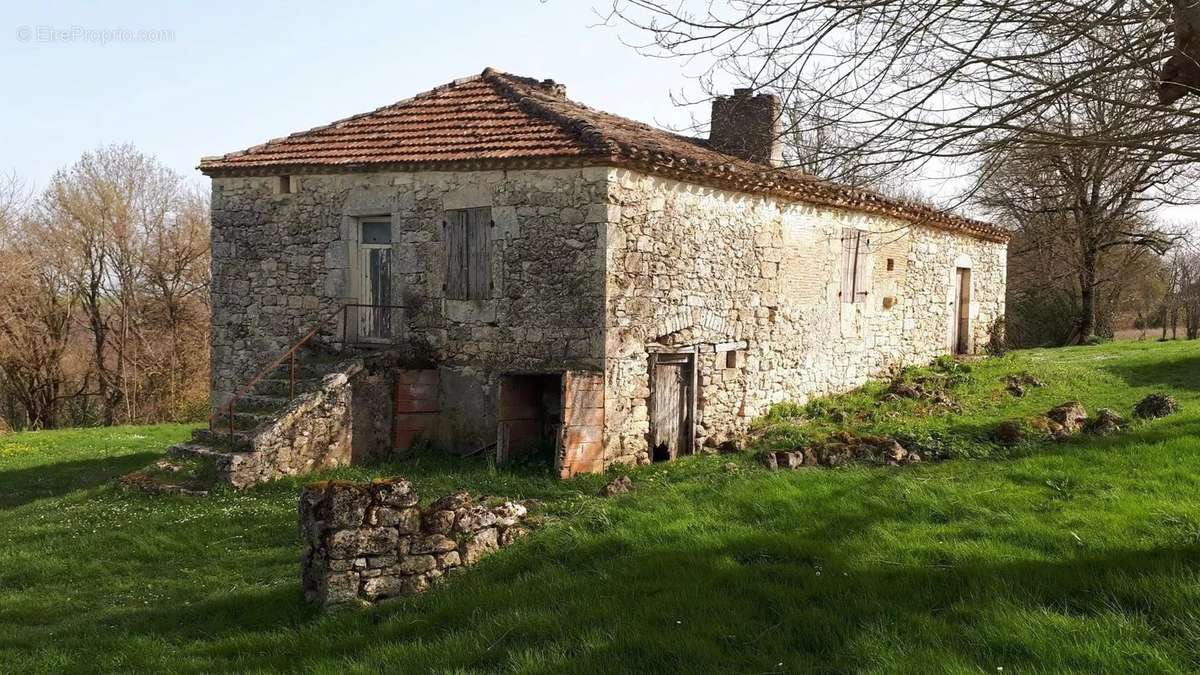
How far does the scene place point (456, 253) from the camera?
40.1 feet

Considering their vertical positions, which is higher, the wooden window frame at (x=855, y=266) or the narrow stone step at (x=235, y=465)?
the wooden window frame at (x=855, y=266)

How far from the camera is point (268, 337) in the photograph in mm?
13539

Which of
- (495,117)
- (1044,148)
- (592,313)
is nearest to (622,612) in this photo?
(1044,148)

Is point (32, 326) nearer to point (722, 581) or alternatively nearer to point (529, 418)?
point (529, 418)

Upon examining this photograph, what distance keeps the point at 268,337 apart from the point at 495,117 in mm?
4540

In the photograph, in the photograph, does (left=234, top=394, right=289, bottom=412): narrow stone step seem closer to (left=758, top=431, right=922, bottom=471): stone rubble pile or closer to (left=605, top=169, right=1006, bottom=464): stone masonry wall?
(left=605, top=169, right=1006, bottom=464): stone masonry wall

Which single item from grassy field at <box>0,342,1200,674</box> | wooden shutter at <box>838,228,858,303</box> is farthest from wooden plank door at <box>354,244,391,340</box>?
A: wooden shutter at <box>838,228,858,303</box>

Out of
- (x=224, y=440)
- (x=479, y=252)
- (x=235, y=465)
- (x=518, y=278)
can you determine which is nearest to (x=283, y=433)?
(x=235, y=465)

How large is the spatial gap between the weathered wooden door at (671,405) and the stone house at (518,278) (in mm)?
28

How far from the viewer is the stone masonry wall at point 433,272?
37.5ft

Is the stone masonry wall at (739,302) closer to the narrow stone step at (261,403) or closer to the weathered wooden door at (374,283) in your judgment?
the weathered wooden door at (374,283)

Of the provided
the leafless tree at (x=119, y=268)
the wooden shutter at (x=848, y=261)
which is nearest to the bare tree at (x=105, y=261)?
the leafless tree at (x=119, y=268)

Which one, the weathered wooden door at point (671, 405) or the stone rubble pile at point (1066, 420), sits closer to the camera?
the stone rubble pile at point (1066, 420)

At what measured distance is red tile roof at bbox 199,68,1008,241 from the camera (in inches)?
452
